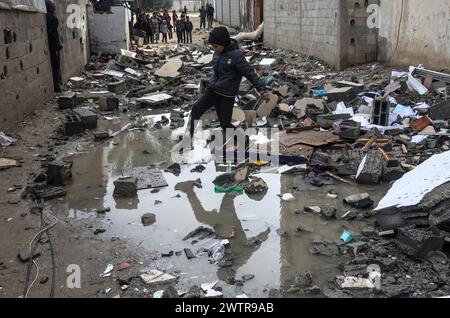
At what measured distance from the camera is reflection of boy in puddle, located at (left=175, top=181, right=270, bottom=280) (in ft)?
11.9

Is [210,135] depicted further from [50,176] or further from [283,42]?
[283,42]

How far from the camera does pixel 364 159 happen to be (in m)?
5.31

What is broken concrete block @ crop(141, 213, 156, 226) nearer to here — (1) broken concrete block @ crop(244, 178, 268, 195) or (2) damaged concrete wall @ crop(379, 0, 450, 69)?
(1) broken concrete block @ crop(244, 178, 268, 195)

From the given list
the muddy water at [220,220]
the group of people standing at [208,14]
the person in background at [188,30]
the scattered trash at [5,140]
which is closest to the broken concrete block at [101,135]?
the muddy water at [220,220]

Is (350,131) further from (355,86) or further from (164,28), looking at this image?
(164,28)

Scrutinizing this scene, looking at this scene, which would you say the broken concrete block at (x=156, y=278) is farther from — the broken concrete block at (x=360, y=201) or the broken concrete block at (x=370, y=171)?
the broken concrete block at (x=370, y=171)

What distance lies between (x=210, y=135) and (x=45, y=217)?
3.41 metres

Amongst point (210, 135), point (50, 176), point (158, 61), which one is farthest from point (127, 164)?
point (158, 61)

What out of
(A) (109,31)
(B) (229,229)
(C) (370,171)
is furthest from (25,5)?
(A) (109,31)

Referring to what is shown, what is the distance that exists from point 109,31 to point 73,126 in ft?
32.9

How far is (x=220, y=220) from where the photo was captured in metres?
4.38

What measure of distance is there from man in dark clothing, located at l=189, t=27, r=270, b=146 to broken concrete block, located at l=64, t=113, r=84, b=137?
7.93 ft

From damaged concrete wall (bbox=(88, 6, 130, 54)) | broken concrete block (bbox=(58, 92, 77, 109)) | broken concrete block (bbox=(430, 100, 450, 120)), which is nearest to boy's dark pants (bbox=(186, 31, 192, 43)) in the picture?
damaged concrete wall (bbox=(88, 6, 130, 54))
